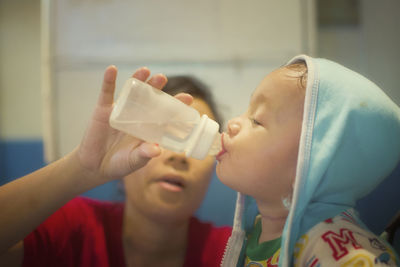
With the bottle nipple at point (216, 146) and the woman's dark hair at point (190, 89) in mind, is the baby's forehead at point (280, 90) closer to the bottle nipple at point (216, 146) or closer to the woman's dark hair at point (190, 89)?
the bottle nipple at point (216, 146)

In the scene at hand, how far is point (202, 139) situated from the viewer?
1.79 feet

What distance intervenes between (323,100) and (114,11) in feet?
3.73

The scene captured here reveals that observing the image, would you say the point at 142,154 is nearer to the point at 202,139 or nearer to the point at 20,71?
the point at 202,139

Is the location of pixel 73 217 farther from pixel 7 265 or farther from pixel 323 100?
pixel 323 100

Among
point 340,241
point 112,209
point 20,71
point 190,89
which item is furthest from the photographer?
point 20,71

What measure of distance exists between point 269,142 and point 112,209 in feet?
1.74

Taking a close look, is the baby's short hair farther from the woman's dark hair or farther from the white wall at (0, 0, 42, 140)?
the white wall at (0, 0, 42, 140)

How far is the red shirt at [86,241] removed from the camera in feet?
2.31

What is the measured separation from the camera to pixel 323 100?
1.79 ft

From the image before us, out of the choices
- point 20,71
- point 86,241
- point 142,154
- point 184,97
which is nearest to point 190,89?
point 184,97

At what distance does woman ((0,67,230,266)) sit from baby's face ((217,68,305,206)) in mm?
152

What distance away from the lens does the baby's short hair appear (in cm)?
58

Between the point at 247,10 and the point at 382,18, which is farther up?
the point at 247,10

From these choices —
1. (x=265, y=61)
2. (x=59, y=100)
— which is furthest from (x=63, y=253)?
(x=265, y=61)
